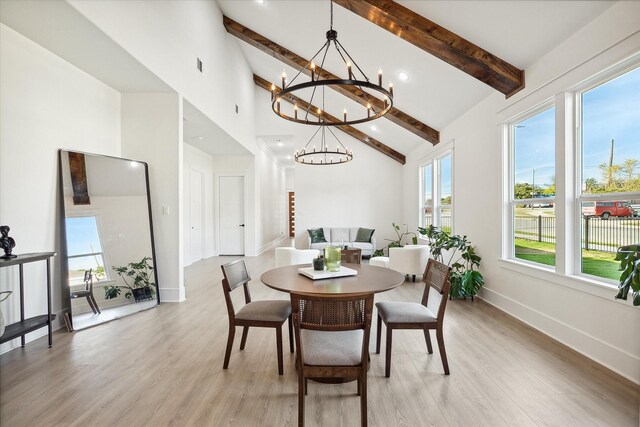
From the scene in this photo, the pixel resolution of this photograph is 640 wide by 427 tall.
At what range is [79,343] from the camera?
2.80 metres

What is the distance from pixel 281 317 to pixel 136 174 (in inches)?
113

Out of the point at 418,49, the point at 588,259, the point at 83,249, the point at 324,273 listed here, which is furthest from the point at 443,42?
the point at 83,249

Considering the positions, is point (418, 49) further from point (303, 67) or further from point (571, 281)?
point (571, 281)

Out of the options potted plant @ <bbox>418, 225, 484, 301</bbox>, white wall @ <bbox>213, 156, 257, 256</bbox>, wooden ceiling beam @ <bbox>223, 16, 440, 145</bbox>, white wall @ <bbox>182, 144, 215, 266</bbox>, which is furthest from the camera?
white wall @ <bbox>213, 156, 257, 256</bbox>

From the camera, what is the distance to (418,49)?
381 centimetres

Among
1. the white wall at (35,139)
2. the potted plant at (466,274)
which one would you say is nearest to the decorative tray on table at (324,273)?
the potted plant at (466,274)

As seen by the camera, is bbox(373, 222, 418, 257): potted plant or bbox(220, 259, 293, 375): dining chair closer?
bbox(220, 259, 293, 375): dining chair

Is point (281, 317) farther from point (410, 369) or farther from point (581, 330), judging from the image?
point (581, 330)

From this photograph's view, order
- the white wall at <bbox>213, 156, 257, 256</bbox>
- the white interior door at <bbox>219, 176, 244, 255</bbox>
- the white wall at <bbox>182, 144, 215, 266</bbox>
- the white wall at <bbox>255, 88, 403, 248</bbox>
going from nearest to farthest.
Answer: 1. the white wall at <bbox>182, 144, 215, 266</bbox>
2. the white wall at <bbox>213, 156, 257, 256</bbox>
3. the white interior door at <bbox>219, 176, 244, 255</bbox>
4. the white wall at <bbox>255, 88, 403, 248</bbox>

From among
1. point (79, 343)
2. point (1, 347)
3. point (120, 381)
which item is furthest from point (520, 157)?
point (1, 347)

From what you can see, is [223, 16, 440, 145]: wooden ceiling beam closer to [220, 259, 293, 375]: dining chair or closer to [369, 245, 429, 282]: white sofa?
[369, 245, 429, 282]: white sofa

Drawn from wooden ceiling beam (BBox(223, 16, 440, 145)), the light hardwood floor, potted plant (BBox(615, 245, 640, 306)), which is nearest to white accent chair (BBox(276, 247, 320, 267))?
the light hardwood floor

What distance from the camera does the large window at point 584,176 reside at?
90.1 inches

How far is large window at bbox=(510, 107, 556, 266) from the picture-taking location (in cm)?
307
